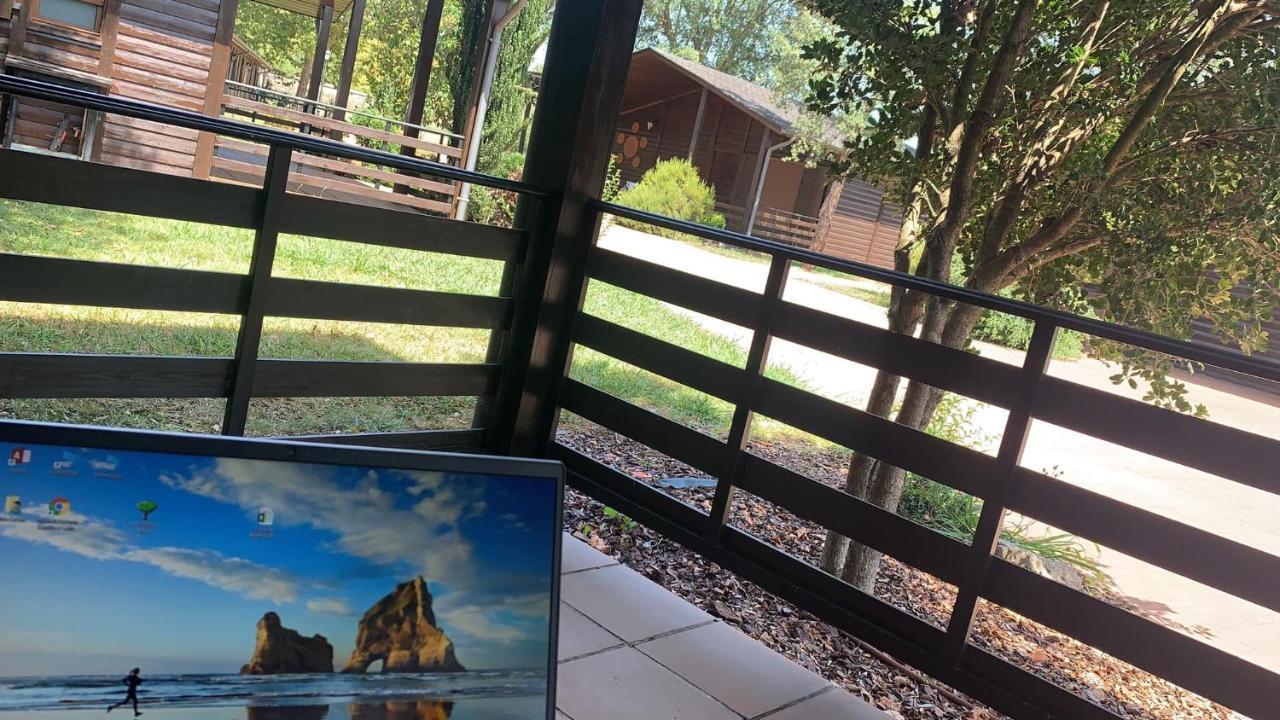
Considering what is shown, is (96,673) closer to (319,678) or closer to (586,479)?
(319,678)

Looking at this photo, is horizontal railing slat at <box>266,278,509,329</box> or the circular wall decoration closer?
horizontal railing slat at <box>266,278,509,329</box>

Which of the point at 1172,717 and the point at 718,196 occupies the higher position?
the point at 718,196

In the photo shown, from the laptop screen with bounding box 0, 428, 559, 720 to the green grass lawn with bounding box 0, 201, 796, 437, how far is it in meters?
3.87

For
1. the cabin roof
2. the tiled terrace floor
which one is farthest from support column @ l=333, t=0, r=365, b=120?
the tiled terrace floor

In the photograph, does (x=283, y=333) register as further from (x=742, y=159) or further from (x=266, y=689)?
(x=742, y=159)

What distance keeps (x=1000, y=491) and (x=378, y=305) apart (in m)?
1.97

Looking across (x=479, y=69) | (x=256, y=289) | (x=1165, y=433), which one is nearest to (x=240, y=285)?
(x=256, y=289)

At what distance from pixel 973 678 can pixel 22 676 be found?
2.25 metres

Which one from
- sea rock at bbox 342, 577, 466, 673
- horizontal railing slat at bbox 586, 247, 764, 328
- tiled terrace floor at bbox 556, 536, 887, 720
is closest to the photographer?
sea rock at bbox 342, 577, 466, 673

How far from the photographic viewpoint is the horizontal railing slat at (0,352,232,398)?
2.58 m

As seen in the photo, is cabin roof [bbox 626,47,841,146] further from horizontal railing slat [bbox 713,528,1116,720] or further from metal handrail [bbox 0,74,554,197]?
horizontal railing slat [bbox 713,528,1116,720]

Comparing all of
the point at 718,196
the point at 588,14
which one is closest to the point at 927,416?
the point at 588,14

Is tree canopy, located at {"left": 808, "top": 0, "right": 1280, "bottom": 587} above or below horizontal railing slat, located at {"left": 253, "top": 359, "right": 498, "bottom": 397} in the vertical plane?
above

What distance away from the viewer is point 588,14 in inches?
133
